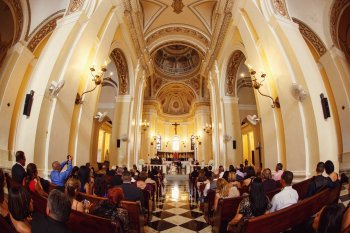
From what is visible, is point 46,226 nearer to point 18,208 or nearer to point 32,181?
point 18,208

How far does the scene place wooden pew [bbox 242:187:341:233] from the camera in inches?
64.6

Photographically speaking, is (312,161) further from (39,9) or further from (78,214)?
(39,9)

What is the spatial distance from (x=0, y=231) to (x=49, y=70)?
4.26 meters

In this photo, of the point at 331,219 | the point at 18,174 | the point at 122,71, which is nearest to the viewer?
the point at 331,219

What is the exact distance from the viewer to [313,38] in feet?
21.2

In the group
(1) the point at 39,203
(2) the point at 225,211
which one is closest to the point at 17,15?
(1) the point at 39,203

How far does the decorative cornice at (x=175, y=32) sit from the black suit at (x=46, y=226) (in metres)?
12.1

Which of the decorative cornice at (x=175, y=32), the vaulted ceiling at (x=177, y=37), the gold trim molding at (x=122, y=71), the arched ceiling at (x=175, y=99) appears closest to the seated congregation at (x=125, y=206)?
the vaulted ceiling at (x=177, y=37)

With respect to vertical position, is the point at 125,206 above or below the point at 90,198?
below

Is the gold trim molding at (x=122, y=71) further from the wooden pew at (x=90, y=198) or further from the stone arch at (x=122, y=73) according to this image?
the wooden pew at (x=90, y=198)

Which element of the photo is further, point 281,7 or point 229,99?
point 229,99

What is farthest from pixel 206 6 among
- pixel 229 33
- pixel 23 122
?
pixel 23 122

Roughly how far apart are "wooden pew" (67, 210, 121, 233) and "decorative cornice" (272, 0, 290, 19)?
5.90 m

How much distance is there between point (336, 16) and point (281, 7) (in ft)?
4.44
